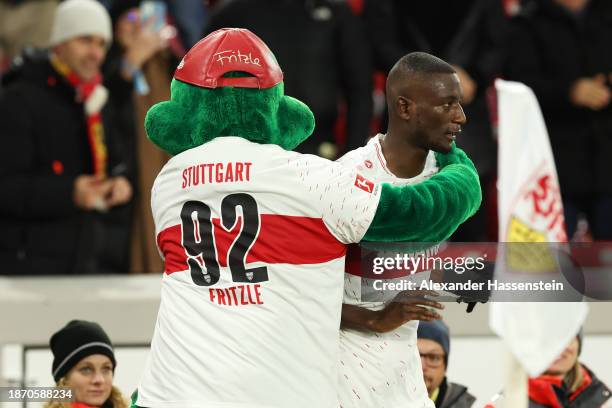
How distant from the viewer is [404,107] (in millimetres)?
4539

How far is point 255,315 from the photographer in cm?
424

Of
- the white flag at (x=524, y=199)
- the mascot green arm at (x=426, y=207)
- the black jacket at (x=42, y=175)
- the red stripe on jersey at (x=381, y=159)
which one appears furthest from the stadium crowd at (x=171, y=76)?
the mascot green arm at (x=426, y=207)

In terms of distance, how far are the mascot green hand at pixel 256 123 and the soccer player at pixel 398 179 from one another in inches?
5.9

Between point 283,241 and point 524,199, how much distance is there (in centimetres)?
262

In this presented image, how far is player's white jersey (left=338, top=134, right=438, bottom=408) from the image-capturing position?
14.8 ft

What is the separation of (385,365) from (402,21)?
356 cm

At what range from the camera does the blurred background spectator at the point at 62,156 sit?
698 cm

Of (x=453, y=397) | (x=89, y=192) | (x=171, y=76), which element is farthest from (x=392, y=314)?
(x=171, y=76)

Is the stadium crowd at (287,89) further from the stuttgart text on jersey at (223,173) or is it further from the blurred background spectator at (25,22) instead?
the stuttgart text on jersey at (223,173)

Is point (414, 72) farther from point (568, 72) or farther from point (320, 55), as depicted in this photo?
point (568, 72)

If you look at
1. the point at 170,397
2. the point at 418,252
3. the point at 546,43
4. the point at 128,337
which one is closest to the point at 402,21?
the point at 546,43

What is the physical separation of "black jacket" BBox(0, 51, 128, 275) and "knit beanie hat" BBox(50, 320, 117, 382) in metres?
1.50

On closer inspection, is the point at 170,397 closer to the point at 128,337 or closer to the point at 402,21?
the point at 128,337

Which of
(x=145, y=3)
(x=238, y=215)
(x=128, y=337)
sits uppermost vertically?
(x=145, y=3)
